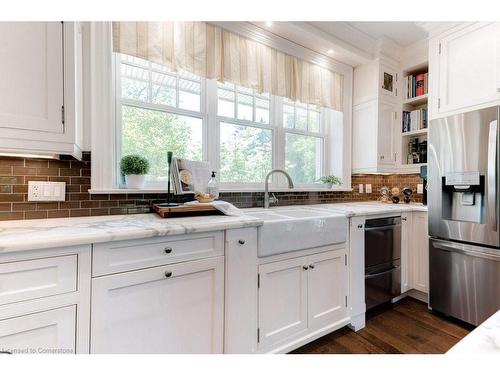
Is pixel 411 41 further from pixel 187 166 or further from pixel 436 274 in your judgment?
pixel 187 166

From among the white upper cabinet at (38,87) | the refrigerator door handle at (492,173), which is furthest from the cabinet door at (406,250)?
the white upper cabinet at (38,87)

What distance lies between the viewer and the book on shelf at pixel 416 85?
2684mm

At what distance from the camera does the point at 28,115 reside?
1085 millimetres

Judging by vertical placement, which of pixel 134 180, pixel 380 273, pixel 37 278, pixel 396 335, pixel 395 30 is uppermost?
pixel 395 30

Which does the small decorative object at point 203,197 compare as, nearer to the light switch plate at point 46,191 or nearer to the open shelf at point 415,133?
the light switch plate at point 46,191

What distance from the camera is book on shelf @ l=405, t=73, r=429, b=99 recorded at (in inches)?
106

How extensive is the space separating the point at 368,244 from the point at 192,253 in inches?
57.9

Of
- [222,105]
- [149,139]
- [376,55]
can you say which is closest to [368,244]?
[222,105]

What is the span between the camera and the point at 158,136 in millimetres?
1861

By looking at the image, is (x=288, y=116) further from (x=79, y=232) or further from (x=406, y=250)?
(x=79, y=232)

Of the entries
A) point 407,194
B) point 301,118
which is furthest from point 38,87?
point 407,194

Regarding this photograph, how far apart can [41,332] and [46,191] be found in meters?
0.80

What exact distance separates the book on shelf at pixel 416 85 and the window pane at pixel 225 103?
2.08 m

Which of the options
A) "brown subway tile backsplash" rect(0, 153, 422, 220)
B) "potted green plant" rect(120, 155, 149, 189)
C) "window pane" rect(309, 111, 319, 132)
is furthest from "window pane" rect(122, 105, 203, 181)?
"window pane" rect(309, 111, 319, 132)
